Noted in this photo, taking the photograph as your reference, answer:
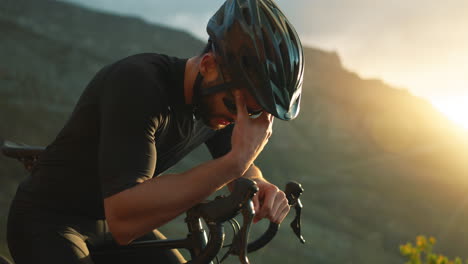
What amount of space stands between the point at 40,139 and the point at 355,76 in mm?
20851

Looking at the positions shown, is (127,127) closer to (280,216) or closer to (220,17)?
(280,216)

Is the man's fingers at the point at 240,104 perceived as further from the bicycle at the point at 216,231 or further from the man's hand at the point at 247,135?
the bicycle at the point at 216,231

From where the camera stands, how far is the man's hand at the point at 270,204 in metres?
2.36

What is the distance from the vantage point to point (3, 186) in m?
11.1

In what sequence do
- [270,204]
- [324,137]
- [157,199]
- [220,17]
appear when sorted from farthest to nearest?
[324,137], [220,17], [270,204], [157,199]

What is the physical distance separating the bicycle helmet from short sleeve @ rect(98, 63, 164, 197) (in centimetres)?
46

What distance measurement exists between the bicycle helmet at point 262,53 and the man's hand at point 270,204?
35 centimetres

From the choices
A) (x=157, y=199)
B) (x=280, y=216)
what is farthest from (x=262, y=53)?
(x=157, y=199)

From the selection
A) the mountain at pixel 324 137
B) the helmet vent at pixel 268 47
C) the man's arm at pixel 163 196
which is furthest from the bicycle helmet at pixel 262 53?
the mountain at pixel 324 137

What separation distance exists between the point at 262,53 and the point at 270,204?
69cm

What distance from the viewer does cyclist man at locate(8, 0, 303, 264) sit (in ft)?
6.72

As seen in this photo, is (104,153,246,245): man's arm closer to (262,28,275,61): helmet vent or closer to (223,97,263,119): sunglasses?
(223,97,263,119): sunglasses

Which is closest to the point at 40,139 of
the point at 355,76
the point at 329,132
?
the point at 329,132

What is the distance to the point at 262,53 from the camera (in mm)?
2445
